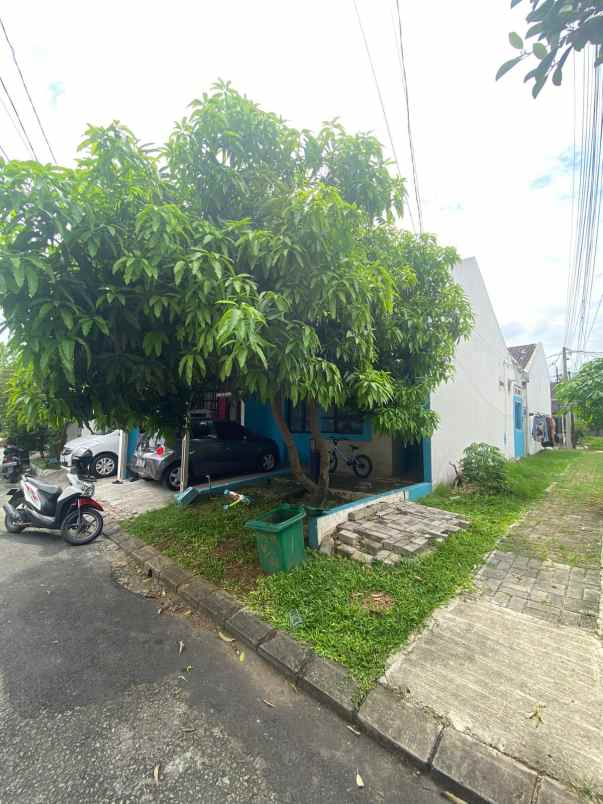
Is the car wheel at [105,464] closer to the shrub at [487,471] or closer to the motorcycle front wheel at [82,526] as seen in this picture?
the motorcycle front wheel at [82,526]

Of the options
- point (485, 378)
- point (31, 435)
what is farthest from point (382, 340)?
point (31, 435)

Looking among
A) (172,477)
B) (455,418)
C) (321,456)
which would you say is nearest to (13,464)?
(172,477)

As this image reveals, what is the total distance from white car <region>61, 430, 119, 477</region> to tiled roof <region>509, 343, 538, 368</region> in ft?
56.1

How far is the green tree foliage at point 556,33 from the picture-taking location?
123 cm

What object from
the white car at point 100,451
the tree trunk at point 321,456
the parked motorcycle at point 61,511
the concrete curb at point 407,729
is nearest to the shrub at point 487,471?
the tree trunk at point 321,456

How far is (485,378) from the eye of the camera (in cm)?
952

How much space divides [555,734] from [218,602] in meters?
2.43

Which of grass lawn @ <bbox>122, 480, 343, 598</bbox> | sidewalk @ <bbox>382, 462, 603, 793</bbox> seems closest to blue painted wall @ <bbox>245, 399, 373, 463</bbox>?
grass lawn @ <bbox>122, 480, 343, 598</bbox>

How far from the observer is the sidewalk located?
5.69 feet

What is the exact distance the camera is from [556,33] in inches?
51.1

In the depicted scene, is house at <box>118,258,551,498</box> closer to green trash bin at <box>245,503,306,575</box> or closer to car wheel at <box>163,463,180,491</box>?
car wheel at <box>163,463,180,491</box>

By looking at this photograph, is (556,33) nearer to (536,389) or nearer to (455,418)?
(455,418)

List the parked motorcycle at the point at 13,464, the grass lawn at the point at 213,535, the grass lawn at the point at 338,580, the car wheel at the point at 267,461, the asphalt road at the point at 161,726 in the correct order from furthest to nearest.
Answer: the car wheel at the point at 267,461, the parked motorcycle at the point at 13,464, the grass lawn at the point at 213,535, the grass lawn at the point at 338,580, the asphalt road at the point at 161,726

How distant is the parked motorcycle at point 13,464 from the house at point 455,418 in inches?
229
